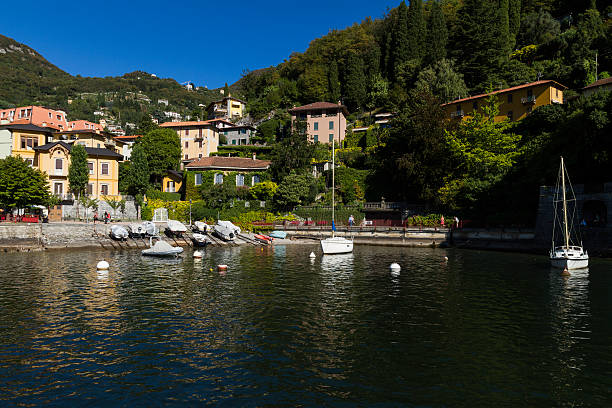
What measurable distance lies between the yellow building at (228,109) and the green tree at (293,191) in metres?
66.5

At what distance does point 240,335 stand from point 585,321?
51.7ft

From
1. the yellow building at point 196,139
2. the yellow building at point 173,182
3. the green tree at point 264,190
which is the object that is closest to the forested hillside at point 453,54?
the yellow building at point 196,139

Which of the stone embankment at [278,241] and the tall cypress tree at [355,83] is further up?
the tall cypress tree at [355,83]

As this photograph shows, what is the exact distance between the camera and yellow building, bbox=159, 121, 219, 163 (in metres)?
94.8

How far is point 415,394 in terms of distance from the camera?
36.9ft

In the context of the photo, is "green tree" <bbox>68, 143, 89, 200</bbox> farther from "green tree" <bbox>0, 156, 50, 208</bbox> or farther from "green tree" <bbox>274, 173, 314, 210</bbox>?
"green tree" <bbox>274, 173, 314, 210</bbox>

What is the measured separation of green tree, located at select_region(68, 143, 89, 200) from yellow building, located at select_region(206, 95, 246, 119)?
215 ft

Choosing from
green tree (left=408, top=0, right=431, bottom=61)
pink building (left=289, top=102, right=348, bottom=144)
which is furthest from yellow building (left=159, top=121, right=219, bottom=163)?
green tree (left=408, top=0, right=431, bottom=61)

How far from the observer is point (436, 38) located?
93250 mm

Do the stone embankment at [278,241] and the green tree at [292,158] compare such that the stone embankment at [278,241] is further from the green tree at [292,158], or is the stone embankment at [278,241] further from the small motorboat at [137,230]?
the green tree at [292,158]

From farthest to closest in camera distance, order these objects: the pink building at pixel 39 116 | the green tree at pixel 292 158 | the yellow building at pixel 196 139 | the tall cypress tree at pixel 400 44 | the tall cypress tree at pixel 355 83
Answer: the tall cypress tree at pixel 355 83 → the tall cypress tree at pixel 400 44 → the pink building at pixel 39 116 → the yellow building at pixel 196 139 → the green tree at pixel 292 158

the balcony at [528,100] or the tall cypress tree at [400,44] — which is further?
the tall cypress tree at [400,44]

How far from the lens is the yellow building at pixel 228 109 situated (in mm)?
128875

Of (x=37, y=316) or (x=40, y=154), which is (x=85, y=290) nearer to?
(x=37, y=316)
